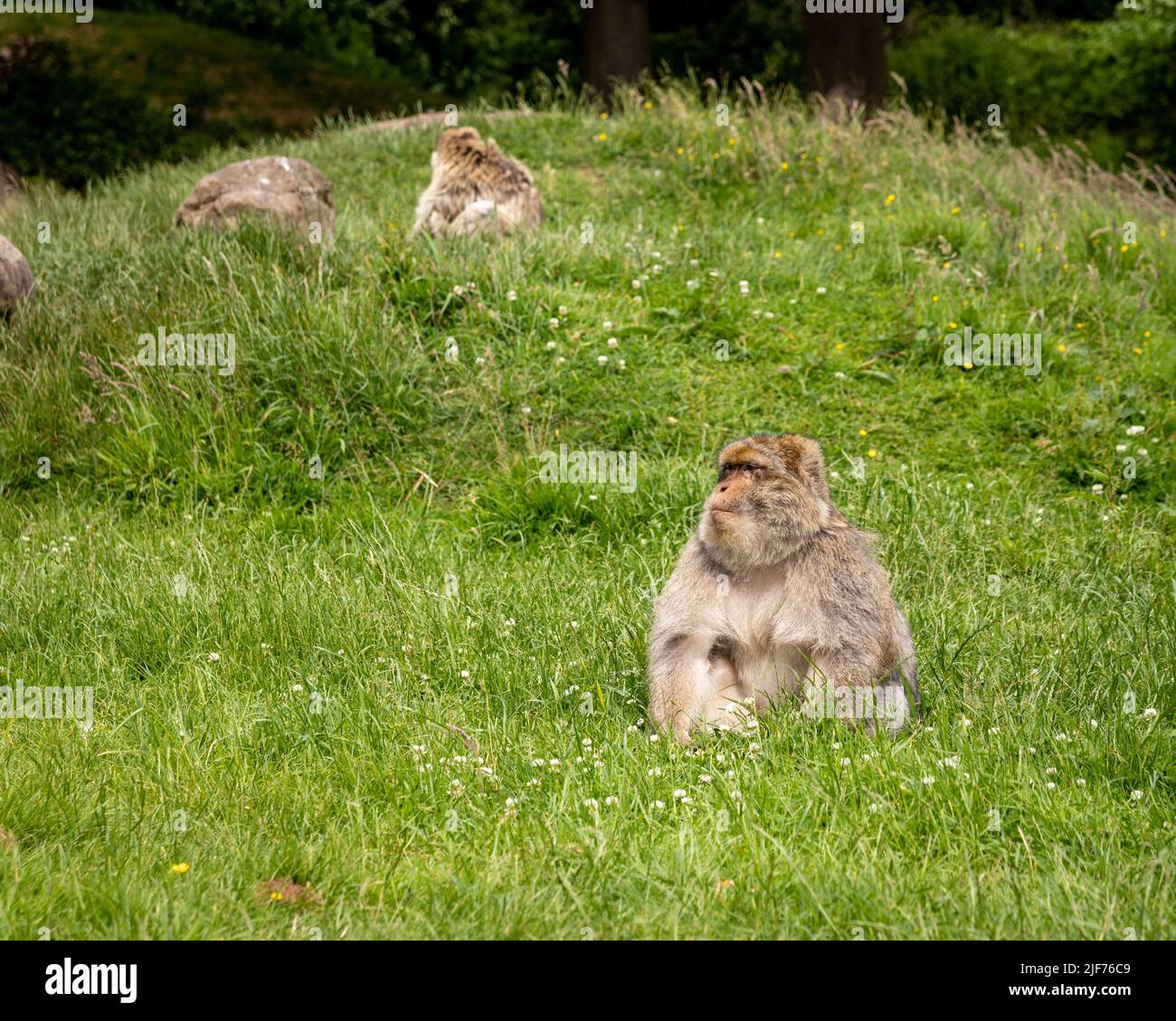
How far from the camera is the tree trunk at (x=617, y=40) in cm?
1739

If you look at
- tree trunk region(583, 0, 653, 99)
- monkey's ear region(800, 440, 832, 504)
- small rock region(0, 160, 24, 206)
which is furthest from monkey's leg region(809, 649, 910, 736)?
tree trunk region(583, 0, 653, 99)

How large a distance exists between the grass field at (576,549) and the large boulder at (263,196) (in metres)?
0.51

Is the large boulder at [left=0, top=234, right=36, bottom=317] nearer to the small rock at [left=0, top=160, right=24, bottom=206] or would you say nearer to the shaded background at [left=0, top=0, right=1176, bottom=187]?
the small rock at [left=0, top=160, right=24, bottom=206]

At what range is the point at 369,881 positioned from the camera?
140 inches

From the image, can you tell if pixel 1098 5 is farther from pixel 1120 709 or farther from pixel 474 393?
pixel 1120 709

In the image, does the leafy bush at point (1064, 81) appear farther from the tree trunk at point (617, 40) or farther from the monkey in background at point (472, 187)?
the monkey in background at point (472, 187)

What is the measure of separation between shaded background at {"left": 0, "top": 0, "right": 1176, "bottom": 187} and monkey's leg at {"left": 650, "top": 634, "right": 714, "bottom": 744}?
13090mm

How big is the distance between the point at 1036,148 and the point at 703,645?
58.0 feet

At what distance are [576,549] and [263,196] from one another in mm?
5321

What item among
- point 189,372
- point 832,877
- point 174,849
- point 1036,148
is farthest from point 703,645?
point 1036,148

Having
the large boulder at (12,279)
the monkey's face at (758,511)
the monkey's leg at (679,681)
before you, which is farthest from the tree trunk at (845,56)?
the monkey's leg at (679,681)

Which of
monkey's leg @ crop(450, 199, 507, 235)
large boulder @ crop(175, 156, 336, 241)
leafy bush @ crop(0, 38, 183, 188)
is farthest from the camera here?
leafy bush @ crop(0, 38, 183, 188)

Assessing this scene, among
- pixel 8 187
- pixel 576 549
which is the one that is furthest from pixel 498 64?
pixel 576 549

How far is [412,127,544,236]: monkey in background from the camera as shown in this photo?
10492mm
